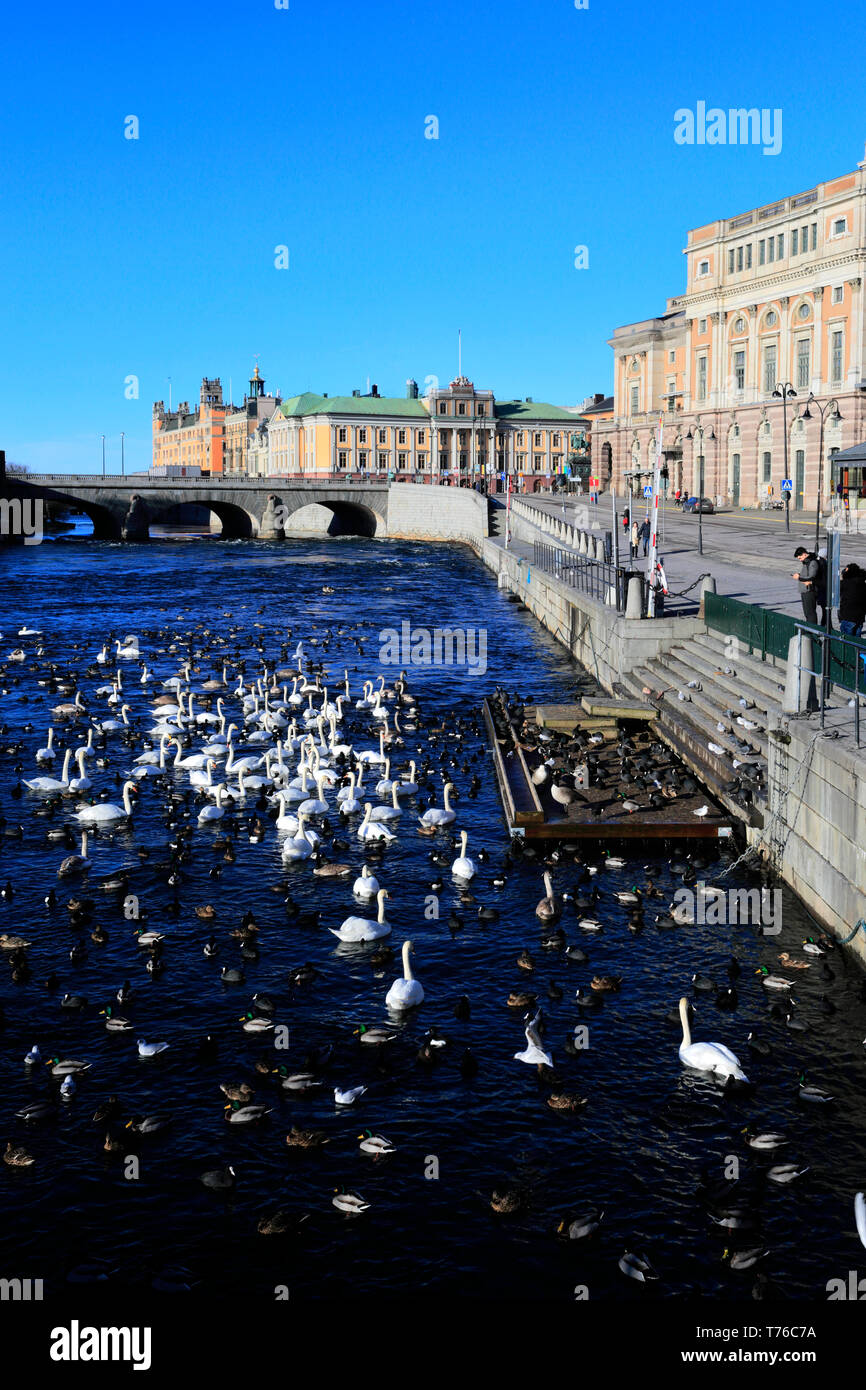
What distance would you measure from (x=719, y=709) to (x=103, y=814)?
11.4 meters

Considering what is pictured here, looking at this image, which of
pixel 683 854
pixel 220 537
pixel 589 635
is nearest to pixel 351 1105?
pixel 683 854

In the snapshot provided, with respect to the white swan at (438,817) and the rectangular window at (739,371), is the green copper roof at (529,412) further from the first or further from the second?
the white swan at (438,817)

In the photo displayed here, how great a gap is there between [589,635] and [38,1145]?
28.3 metres

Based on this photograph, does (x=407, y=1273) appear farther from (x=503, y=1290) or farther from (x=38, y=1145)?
(x=38, y=1145)

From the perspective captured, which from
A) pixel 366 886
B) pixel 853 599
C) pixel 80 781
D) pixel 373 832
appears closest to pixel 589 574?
pixel 853 599

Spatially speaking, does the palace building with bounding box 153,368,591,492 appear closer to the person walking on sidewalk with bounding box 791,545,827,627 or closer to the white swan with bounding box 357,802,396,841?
the person walking on sidewalk with bounding box 791,545,827,627

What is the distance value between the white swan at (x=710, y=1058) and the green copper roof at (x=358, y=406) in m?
162

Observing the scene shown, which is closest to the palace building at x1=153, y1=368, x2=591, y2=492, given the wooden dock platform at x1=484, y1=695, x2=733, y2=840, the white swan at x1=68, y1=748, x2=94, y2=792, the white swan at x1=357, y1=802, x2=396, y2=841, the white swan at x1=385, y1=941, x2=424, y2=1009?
the wooden dock platform at x1=484, y1=695, x2=733, y2=840

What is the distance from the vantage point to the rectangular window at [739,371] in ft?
296

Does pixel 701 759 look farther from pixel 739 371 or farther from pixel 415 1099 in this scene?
pixel 739 371

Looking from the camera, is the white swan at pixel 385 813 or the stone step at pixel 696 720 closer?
the stone step at pixel 696 720

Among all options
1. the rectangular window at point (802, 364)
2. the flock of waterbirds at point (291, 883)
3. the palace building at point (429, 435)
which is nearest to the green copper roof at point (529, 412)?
the palace building at point (429, 435)

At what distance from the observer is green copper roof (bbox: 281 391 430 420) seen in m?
172

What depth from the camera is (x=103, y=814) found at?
21.4 metres
